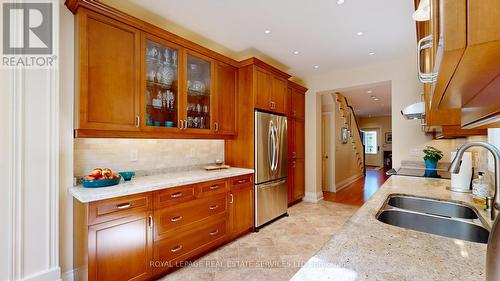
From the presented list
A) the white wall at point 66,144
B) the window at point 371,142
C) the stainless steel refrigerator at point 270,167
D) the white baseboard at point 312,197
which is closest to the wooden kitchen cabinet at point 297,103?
the stainless steel refrigerator at point 270,167

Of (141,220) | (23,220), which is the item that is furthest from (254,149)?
(23,220)

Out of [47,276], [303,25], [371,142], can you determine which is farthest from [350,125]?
[47,276]

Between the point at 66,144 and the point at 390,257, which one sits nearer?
the point at 390,257

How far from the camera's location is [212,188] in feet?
7.96

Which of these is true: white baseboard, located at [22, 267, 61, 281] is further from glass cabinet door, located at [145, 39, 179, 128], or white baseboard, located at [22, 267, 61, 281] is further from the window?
the window

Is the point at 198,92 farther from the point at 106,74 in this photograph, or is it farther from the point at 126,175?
the point at 126,175

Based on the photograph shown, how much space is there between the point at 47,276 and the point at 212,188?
1475 millimetres

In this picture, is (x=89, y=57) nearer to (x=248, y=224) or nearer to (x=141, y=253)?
(x=141, y=253)

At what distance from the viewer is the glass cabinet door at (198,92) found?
266cm

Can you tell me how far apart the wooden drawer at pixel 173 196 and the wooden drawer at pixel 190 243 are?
329 mm

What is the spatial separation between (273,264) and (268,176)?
1.26 metres

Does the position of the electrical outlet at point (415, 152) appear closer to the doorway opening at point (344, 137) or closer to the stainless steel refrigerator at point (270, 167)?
the doorway opening at point (344, 137)

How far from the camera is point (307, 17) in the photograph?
2.46 m

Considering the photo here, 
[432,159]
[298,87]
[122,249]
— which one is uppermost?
[298,87]
